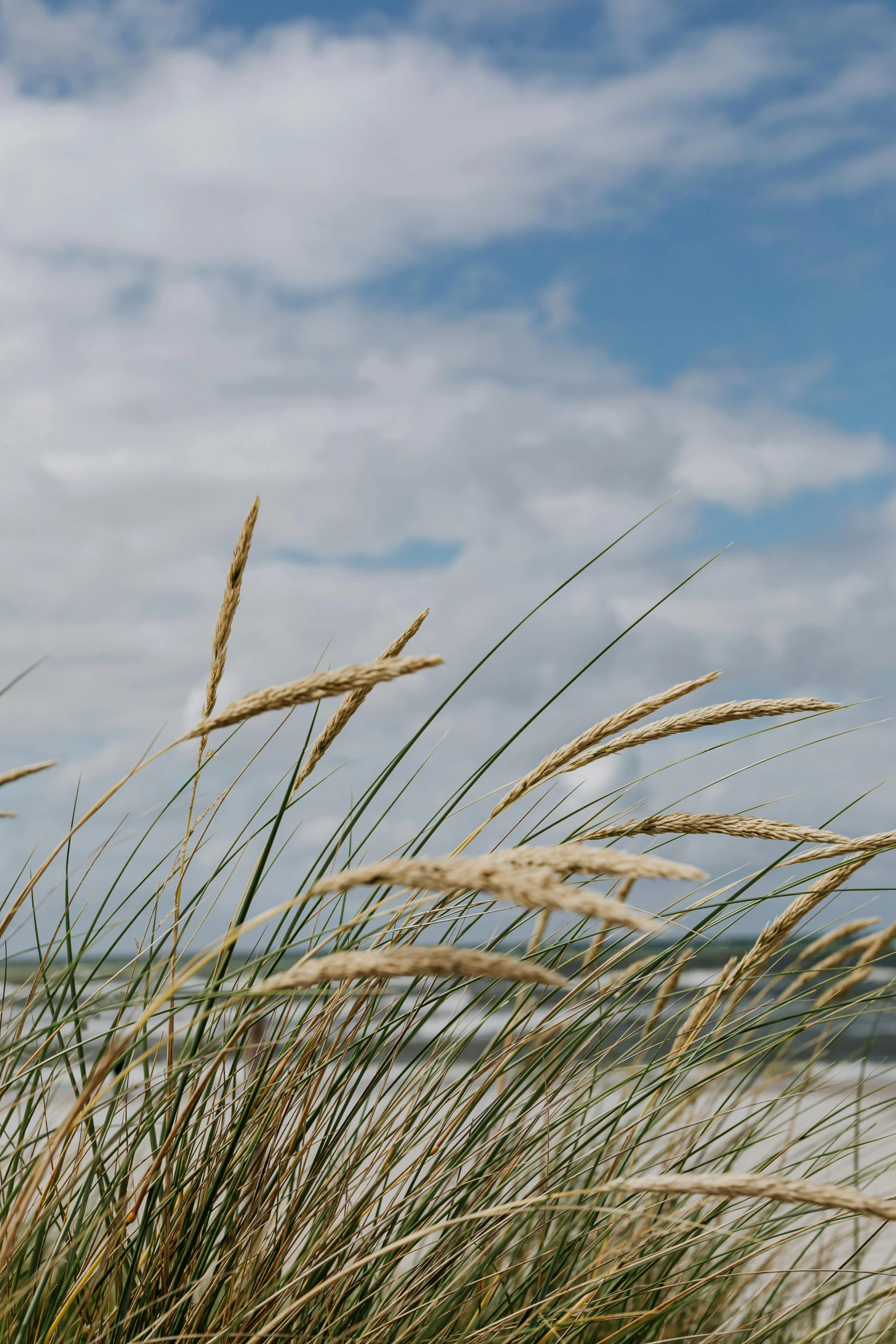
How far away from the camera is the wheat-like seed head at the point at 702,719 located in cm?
179

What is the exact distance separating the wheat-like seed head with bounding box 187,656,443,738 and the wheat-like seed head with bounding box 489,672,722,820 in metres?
0.70

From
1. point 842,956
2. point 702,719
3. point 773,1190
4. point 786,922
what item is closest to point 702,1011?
point 786,922

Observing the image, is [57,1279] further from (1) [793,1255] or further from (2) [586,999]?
(1) [793,1255]

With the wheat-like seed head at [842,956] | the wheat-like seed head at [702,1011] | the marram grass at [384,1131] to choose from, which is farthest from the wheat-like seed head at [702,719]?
the wheat-like seed head at [842,956]

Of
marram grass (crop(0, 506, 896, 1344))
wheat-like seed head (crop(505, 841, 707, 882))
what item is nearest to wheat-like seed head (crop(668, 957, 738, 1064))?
marram grass (crop(0, 506, 896, 1344))

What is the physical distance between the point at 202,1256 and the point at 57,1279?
0.77 feet

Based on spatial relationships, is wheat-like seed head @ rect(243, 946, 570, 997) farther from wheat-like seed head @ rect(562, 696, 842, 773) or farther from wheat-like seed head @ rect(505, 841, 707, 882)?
wheat-like seed head @ rect(562, 696, 842, 773)

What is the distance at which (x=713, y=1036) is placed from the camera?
2002mm

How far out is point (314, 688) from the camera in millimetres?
1289

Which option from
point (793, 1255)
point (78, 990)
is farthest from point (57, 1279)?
point (793, 1255)

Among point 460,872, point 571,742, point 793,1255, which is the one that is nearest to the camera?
point 460,872

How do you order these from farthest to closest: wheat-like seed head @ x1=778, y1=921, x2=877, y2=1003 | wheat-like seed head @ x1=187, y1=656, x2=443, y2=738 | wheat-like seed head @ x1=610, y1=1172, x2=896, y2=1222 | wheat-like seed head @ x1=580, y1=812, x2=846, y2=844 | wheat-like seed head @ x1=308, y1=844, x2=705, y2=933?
wheat-like seed head @ x1=778, y1=921, x2=877, y2=1003 → wheat-like seed head @ x1=580, y1=812, x2=846, y2=844 → wheat-like seed head @ x1=187, y1=656, x2=443, y2=738 → wheat-like seed head @ x1=610, y1=1172, x2=896, y2=1222 → wheat-like seed head @ x1=308, y1=844, x2=705, y2=933

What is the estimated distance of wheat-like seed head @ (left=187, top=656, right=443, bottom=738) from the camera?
4.04 ft

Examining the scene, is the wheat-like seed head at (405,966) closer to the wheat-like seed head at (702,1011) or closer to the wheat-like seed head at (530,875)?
the wheat-like seed head at (530,875)
